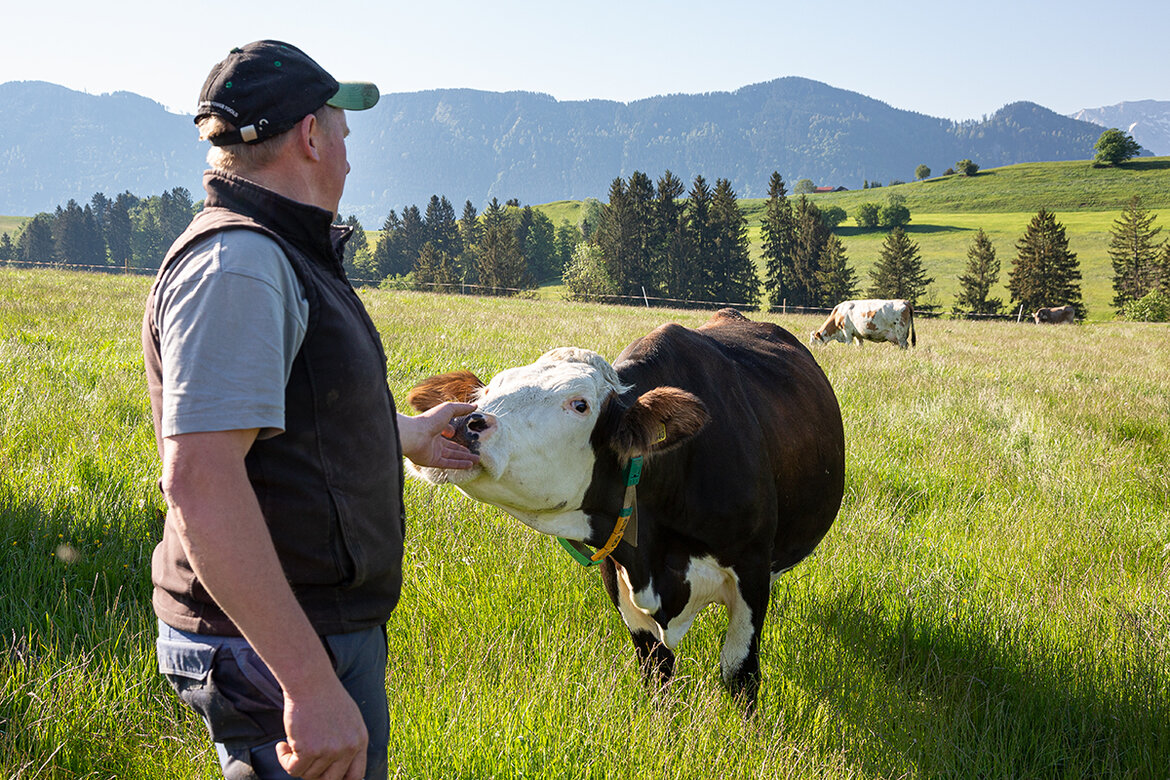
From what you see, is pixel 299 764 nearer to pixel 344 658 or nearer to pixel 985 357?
pixel 344 658

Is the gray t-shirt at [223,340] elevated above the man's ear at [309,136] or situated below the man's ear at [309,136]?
below

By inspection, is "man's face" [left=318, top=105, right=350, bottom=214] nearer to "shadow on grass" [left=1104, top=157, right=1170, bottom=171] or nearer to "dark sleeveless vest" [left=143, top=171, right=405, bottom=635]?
"dark sleeveless vest" [left=143, top=171, right=405, bottom=635]

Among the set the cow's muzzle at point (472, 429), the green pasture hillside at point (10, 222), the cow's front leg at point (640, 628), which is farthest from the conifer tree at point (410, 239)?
the green pasture hillside at point (10, 222)

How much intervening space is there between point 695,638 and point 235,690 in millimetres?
2888

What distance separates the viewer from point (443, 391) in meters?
3.06

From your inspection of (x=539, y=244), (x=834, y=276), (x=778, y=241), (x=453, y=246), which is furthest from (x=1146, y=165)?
(x=453, y=246)

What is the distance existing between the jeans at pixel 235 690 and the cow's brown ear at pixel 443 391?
53.4 inches

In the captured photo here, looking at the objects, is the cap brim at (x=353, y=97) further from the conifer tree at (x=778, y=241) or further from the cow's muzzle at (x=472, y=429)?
the conifer tree at (x=778, y=241)

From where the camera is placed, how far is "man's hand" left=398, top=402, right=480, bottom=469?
240 cm

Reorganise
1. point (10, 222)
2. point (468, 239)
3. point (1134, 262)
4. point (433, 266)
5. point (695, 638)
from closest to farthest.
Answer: point (695, 638)
point (1134, 262)
point (433, 266)
point (468, 239)
point (10, 222)

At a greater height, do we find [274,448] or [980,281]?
[274,448]

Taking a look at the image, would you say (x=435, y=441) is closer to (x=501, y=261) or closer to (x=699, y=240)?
(x=699, y=240)

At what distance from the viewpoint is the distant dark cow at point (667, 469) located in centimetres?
277

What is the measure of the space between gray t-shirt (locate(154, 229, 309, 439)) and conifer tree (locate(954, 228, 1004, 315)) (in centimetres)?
7005
